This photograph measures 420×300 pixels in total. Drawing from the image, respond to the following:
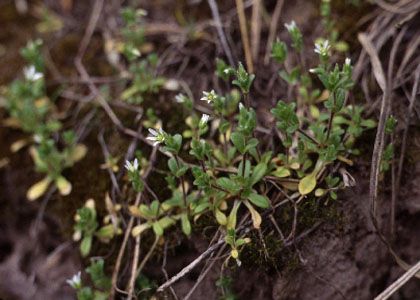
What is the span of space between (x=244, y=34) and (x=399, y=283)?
1768 mm

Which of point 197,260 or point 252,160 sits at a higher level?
point 252,160

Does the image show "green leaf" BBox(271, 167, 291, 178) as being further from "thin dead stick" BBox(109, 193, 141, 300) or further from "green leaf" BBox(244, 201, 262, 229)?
"thin dead stick" BBox(109, 193, 141, 300)

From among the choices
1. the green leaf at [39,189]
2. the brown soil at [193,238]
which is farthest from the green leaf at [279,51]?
the green leaf at [39,189]

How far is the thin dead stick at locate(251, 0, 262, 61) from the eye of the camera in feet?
10.4

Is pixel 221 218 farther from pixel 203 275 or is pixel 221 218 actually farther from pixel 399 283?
pixel 399 283

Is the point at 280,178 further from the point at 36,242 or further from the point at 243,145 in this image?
the point at 36,242

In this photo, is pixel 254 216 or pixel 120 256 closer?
pixel 254 216

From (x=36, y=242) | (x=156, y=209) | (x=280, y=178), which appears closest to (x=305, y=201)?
(x=280, y=178)

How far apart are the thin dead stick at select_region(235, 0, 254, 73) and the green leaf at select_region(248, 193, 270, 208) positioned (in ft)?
3.12

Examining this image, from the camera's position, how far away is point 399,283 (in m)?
2.33


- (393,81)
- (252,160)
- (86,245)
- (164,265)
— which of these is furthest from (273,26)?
(86,245)

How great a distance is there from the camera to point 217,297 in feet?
7.97

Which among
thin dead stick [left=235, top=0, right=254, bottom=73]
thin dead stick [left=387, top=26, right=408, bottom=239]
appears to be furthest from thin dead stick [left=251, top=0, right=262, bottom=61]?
thin dead stick [left=387, top=26, right=408, bottom=239]

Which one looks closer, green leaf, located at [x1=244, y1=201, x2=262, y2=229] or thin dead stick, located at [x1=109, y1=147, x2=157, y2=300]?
green leaf, located at [x1=244, y1=201, x2=262, y2=229]
